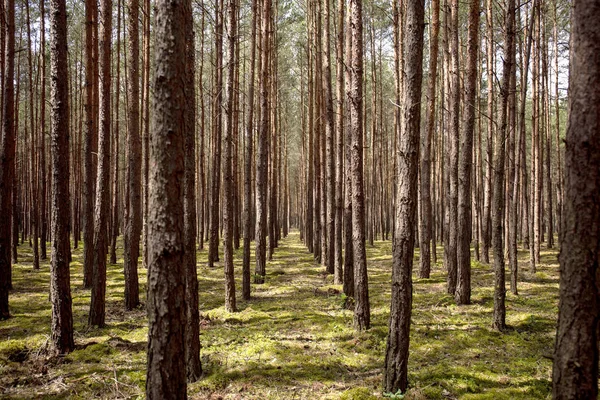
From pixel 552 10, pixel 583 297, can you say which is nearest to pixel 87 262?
pixel 583 297

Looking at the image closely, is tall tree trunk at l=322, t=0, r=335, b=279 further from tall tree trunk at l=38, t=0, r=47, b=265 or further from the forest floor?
tall tree trunk at l=38, t=0, r=47, b=265

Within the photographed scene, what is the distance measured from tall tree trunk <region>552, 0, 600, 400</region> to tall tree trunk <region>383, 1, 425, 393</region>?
1935mm

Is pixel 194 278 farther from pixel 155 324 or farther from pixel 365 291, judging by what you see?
pixel 365 291

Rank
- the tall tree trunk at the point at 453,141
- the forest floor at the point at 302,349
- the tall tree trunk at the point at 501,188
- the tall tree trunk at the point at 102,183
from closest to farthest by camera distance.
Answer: the forest floor at the point at 302,349
the tall tree trunk at the point at 501,188
the tall tree trunk at the point at 102,183
the tall tree trunk at the point at 453,141

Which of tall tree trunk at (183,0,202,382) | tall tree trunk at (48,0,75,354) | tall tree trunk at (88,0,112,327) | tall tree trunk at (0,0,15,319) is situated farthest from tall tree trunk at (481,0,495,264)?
tall tree trunk at (0,0,15,319)

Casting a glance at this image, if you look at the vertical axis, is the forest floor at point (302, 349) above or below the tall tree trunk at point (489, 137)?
below

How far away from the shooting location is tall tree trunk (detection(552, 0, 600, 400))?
3.11 meters

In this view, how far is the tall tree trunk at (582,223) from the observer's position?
311 cm

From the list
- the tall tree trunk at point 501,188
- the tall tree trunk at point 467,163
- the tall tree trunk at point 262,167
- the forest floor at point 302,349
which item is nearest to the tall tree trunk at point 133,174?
the forest floor at point 302,349

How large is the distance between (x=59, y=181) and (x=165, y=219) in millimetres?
4221

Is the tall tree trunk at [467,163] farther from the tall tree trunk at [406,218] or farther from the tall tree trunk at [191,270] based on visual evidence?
the tall tree trunk at [191,270]

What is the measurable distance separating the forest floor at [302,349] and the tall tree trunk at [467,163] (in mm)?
653

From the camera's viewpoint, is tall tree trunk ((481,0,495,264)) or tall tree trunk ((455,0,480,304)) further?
tall tree trunk ((481,0,495,264))

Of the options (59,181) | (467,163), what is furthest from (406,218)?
(59,181)
